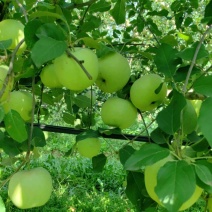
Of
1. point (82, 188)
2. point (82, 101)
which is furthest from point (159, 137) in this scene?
point (82, 188)

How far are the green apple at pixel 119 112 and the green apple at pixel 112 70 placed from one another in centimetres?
7

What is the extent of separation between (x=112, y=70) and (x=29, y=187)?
A: 36 cm

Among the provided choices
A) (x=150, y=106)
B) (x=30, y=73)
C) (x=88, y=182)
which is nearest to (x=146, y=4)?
(x=150, y=106)

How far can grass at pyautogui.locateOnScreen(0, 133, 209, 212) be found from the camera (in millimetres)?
2861

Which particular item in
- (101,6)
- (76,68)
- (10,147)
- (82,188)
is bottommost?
(82,188)

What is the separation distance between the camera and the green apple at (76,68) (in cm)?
80

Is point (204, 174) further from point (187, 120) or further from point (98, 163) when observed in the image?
point (98, 163)

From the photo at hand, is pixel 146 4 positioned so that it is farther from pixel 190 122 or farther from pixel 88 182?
pixel 88 182

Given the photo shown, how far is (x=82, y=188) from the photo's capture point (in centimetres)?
332

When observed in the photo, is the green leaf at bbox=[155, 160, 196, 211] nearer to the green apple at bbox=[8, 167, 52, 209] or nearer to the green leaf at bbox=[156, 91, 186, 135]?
the green leaf at bbox=[156, 91, 186, 135]

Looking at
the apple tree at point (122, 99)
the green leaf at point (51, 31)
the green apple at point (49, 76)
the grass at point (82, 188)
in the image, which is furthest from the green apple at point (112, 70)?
the grass at point (82, 188)

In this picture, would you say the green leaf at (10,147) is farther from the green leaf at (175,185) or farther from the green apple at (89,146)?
the green leaf at (175,185)

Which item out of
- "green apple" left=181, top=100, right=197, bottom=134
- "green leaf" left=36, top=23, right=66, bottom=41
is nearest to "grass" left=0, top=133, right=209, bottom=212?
"green apple" left=181, top=100, right=197, bottom=134

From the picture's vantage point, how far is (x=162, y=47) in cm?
95
